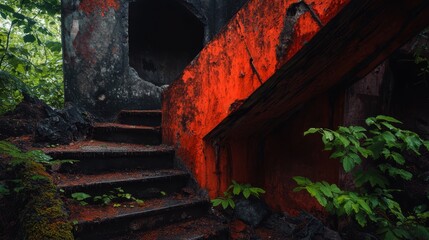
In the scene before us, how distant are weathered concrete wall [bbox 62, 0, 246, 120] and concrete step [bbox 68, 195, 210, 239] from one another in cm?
250

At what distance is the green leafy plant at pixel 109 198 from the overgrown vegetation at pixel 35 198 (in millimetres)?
163

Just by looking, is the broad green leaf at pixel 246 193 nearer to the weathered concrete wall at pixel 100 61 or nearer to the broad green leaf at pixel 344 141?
the broad green leaf at pixel 344 141

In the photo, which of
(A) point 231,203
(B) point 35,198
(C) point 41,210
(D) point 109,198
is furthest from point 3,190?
(A) point 231,203

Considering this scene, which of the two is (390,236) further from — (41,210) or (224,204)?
(41,210)

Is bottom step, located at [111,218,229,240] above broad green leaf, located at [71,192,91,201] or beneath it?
beneath

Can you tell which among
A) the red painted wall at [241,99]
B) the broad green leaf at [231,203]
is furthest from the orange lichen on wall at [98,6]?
the broad green leaf at [231,203]

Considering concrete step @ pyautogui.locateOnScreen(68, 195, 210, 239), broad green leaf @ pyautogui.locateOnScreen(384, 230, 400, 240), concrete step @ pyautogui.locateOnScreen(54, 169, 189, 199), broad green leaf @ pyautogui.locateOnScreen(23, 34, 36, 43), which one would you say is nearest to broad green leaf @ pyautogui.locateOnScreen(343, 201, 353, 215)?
broad green leaf @ pyautogui.locateOnScreen(384, 230, 400, 240)

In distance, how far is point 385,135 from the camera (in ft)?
6.03

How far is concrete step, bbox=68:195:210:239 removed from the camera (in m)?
1.90

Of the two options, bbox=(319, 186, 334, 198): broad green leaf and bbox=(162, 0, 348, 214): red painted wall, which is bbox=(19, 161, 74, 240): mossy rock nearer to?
bbox=(162, 0, 348, 214): red painted wall

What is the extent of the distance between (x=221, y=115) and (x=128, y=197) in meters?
1.02

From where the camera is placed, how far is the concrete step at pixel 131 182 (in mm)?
2178

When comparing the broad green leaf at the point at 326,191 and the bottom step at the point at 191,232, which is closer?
the broad green leaf at the point at 326,191

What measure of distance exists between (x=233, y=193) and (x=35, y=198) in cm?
153
